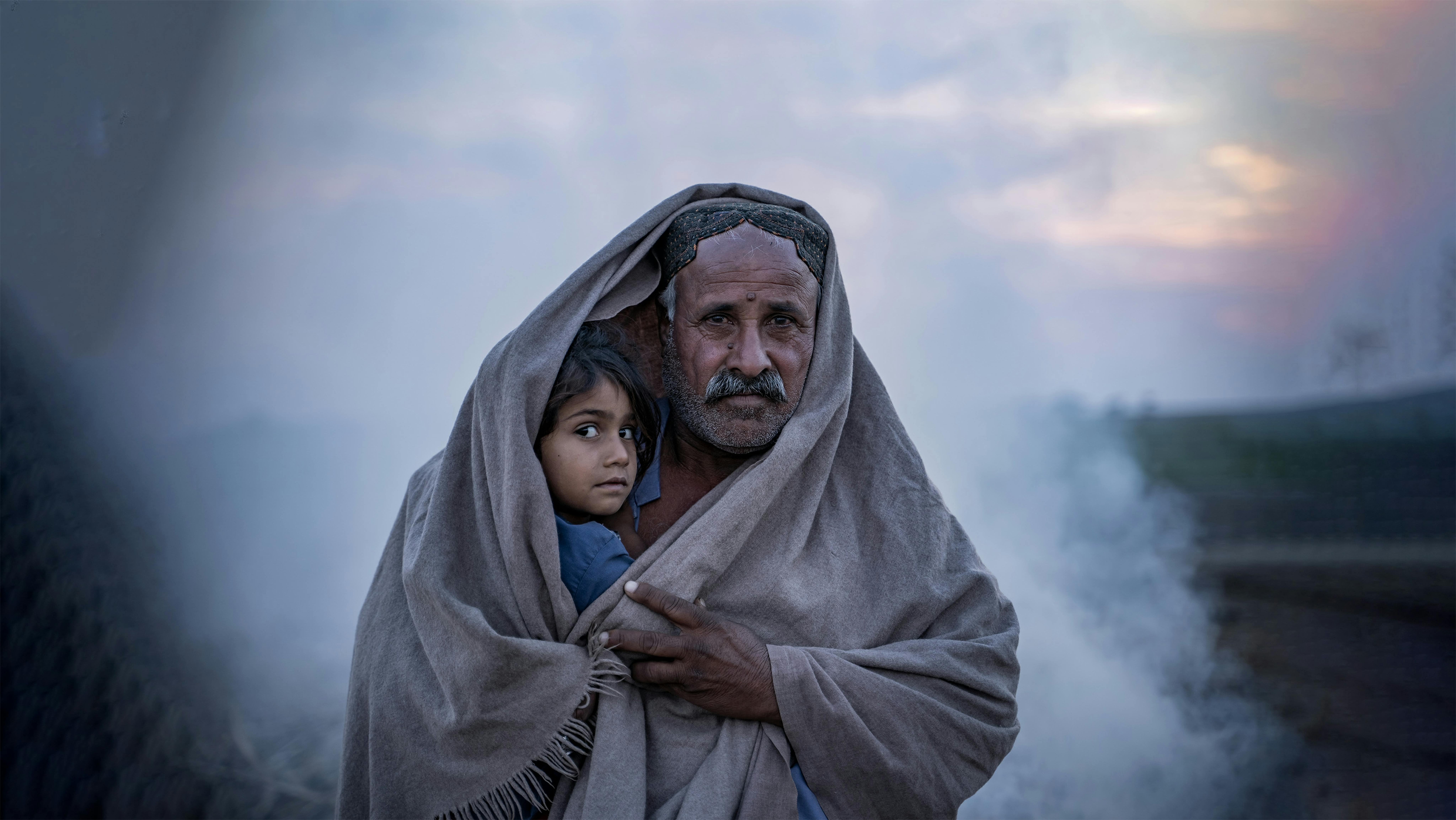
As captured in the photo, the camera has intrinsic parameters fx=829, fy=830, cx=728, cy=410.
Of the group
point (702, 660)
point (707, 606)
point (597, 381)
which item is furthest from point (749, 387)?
point (702, 660)

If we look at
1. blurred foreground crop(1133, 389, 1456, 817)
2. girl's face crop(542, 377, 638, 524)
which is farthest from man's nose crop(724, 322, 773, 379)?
blurred foreground crop(1133, 389, 1456, 817)

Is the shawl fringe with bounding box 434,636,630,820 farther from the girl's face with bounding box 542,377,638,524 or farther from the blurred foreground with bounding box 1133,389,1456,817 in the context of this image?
the blurred foreground with bounding box 1133,389,1456,817

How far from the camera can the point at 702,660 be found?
82.7 inches

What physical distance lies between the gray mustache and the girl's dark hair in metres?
0.21

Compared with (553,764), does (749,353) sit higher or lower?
higher

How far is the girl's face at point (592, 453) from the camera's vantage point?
2.26 meters

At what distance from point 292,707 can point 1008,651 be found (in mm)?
5109

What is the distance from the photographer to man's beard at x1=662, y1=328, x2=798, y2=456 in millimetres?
2564

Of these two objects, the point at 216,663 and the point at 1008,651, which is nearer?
the point at 1008,651

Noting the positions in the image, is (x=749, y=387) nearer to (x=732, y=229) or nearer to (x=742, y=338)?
(x=742, y=338)

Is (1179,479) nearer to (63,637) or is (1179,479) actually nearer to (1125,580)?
(1125,580)

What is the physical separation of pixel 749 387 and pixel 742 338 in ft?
0.53

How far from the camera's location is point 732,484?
96.7 inches

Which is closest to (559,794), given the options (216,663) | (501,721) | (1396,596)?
(501,721)
